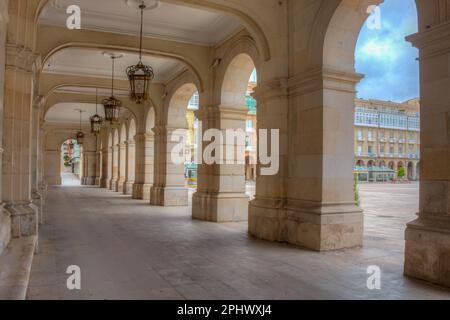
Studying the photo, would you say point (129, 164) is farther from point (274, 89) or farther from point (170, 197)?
Answer: point (274, 89)

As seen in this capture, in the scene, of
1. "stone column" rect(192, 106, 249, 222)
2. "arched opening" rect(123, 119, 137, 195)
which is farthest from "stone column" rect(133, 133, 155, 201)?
"stone column" rect(192, 106, 249, 222)

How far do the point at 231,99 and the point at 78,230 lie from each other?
4.69m

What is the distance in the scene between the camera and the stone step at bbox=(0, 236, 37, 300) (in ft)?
10.6

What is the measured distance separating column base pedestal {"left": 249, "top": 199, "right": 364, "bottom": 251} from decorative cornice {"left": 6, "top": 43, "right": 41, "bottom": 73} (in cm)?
450

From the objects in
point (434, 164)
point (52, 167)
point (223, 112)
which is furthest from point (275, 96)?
point (52, 167)

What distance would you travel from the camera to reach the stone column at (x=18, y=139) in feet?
18.5

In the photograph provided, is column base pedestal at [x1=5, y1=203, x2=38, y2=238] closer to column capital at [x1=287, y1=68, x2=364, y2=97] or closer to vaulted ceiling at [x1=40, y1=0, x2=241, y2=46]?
vaulted ceiling at [x1=40, y1=0, x2=241, y2=46]

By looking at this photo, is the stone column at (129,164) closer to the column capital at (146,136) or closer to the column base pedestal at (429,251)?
the column capital at (146,136)

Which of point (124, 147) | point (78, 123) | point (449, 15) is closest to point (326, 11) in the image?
point (449, 15)

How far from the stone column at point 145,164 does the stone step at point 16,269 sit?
10787mm

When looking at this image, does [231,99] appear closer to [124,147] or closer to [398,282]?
[398,282]

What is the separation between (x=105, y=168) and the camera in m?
26.6

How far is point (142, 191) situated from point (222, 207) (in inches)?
288

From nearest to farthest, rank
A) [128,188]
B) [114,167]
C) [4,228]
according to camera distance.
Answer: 1. [4,228]
2. [128,188]
3. [114,167]
